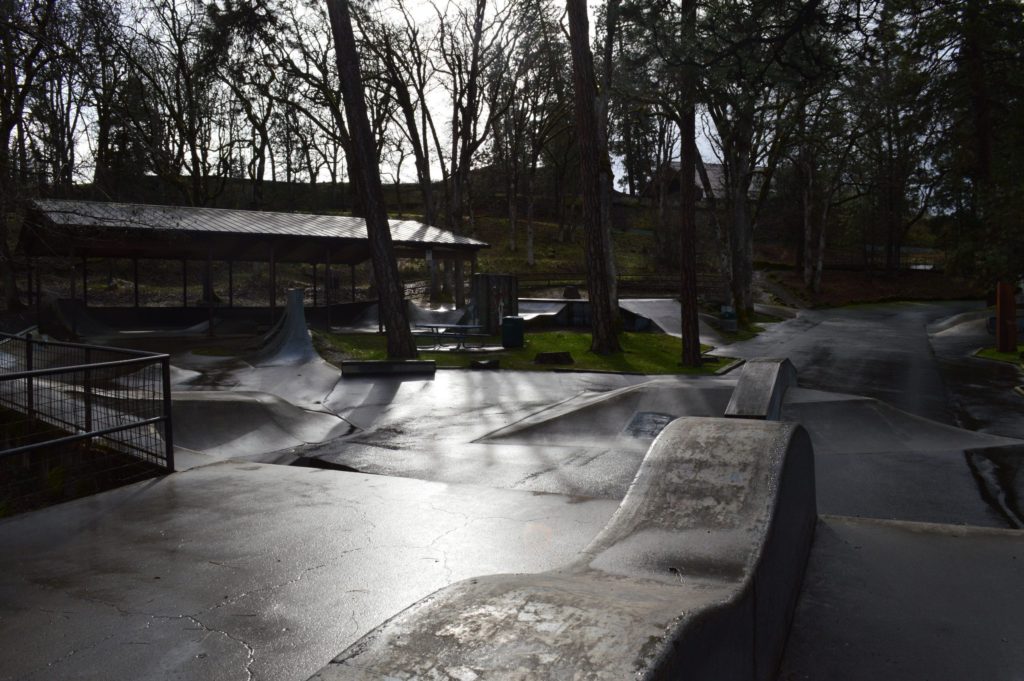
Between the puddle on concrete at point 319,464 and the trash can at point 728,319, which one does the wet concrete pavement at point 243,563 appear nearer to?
the puddle on concrete at point 319,464

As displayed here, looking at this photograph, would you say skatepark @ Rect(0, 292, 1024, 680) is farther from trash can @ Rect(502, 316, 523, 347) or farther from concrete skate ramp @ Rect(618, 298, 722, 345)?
concrete skate ramp @ Rect(618, 298, 722, 345)

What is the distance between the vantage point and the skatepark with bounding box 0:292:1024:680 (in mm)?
2322

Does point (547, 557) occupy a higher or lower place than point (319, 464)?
higher

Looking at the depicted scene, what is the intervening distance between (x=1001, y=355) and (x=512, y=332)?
14.8 meters

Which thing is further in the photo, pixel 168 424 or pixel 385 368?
pixel 385 368

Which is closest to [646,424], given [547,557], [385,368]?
[547,557]

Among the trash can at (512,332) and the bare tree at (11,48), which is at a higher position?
the bare tree at (11,48)


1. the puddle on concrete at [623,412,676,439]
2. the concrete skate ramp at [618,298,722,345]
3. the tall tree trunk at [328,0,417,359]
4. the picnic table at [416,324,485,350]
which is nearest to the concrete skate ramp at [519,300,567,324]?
the concrete skate ramp at [618,298,722,345]

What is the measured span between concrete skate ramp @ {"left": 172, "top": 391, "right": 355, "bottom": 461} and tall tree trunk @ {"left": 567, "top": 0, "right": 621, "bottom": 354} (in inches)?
421

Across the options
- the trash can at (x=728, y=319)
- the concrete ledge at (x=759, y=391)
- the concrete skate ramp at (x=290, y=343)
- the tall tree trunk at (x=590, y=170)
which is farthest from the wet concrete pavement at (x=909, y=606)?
the trash can at (x=728, y=319)

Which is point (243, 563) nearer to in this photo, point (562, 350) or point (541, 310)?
point (562, 350)

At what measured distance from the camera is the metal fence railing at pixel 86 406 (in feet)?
23.9

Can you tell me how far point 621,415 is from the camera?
10570 millimetres

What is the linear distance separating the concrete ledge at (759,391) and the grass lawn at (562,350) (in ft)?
25.0
